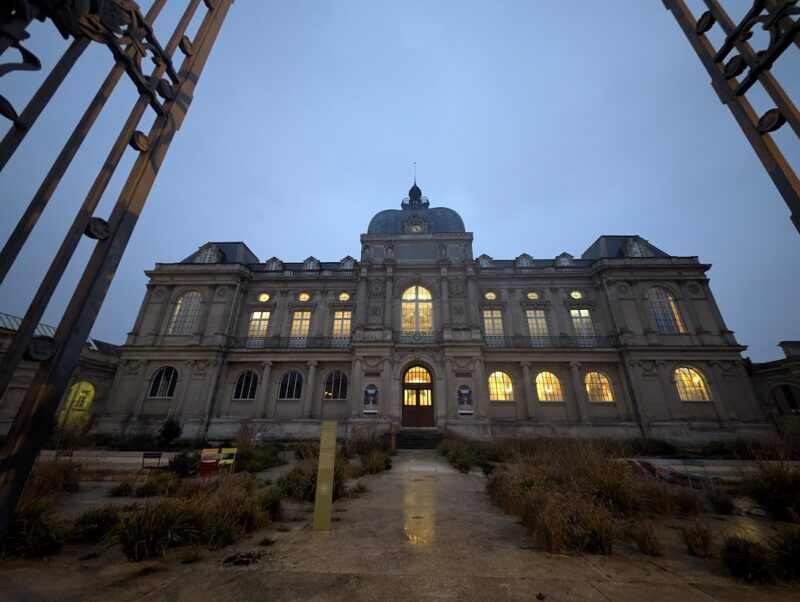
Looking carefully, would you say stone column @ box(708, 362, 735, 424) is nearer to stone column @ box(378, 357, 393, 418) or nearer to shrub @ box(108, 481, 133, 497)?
stone column @ box(378, 357, 393, 418)

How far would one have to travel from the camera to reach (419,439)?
18.7 m

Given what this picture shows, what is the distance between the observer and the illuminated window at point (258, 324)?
25312 mm

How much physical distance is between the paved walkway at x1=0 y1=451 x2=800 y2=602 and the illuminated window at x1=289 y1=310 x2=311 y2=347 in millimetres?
20397

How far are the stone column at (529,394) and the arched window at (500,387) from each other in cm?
98

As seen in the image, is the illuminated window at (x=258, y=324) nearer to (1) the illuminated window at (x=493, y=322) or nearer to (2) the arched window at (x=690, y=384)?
(1) the illuminated window at (x=493, y=322)

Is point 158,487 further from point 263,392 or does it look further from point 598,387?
point 598,387

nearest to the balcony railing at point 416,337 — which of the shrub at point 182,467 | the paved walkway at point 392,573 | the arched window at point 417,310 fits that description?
the arched window at point 417,310

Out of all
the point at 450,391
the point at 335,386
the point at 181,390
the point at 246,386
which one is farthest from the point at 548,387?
the point at 181,390

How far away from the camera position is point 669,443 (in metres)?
18.9

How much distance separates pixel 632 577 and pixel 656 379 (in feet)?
75.2

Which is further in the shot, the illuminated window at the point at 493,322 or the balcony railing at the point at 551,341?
the illuminated window at the point at 493,322

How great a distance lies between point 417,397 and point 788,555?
19131 millimetres

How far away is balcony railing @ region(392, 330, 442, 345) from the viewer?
22409 millimetres

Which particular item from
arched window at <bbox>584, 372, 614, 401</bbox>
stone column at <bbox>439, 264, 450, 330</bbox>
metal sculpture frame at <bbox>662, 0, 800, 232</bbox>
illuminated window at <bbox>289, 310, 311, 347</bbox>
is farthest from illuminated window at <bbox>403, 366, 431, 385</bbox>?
metal sculpture frame at <bbox>662, 0, 800, 232</bbox>
